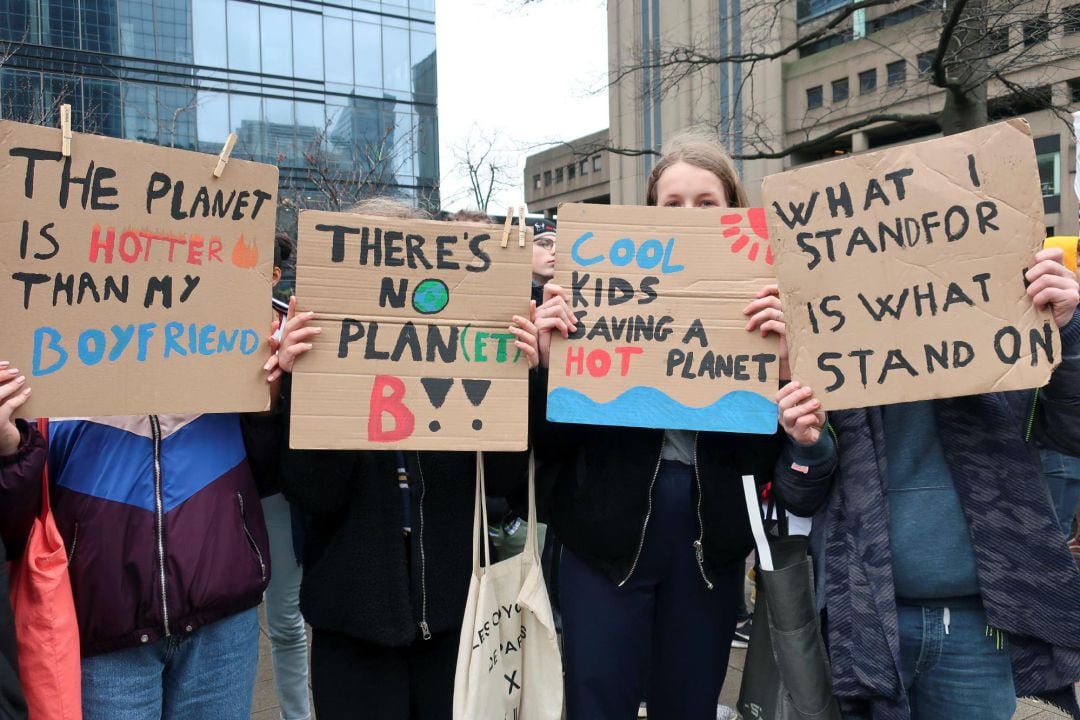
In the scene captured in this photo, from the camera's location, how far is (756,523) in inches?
81.7

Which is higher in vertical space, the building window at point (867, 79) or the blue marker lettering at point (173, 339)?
the building window at point (867, 79)

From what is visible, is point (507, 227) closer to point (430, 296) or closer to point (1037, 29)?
point (430, 296)

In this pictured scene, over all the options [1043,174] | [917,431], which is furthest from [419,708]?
[1043,174]

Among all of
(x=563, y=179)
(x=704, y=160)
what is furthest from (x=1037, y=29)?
(x=563, y=179)

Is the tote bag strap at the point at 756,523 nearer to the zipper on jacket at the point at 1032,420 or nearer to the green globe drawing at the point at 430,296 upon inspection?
the zipper on jacket at the point at 1032,420

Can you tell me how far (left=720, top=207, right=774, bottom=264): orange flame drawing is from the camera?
6.90ft

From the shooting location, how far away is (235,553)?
6.56 ft

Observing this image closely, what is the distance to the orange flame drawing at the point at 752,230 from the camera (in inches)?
82.8

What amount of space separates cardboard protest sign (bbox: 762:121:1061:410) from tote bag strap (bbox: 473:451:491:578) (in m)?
0.92

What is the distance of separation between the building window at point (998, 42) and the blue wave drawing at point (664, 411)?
20.0ft

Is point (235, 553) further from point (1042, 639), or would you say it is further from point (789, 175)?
point (1042, 639)

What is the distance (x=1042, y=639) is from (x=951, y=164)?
112cm

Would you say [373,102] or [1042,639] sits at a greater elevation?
[373,102]

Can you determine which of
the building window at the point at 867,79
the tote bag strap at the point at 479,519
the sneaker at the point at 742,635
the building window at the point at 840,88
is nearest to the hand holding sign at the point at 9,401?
the tote bag strap at the point at 479,519
